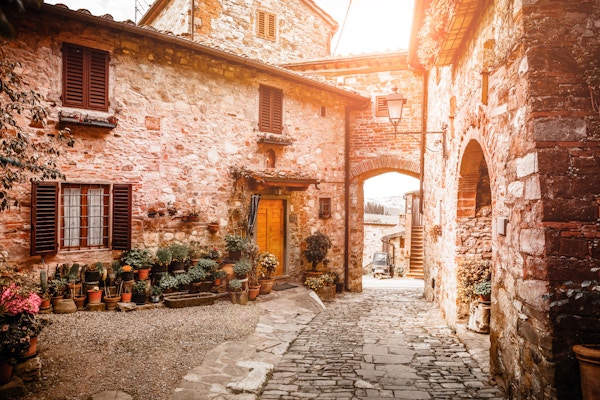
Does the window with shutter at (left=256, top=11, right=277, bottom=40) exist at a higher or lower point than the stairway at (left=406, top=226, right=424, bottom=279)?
higher

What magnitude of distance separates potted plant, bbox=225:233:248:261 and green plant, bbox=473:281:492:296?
4793 mm

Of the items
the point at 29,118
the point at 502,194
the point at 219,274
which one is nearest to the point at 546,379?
the point at 502,194

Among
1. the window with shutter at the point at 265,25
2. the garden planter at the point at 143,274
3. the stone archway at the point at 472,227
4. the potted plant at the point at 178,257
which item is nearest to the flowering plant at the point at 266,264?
the potted plant at the point at 178,257

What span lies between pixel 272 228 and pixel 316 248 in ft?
4.26

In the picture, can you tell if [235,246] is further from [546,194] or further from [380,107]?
[546,194]

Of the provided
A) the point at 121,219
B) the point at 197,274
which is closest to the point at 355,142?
the point at 197,274

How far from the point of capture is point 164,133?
26.7 feet

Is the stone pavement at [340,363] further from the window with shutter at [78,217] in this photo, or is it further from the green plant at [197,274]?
the window with shutter at [78,217]

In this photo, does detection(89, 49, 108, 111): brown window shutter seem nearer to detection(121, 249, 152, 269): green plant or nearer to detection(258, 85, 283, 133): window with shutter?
detection(121, 249, 152, 269): green plant

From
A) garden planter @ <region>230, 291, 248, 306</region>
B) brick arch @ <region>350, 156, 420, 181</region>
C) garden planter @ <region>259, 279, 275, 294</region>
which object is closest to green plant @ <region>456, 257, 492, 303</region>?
garden planter @ <region>230, 291, 248, 306</region>

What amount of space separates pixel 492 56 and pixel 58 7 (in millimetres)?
6849

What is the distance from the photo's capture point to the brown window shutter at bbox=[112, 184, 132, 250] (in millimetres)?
7508

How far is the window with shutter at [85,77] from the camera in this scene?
6992 mm

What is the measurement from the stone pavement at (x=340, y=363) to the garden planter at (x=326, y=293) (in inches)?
77.2
